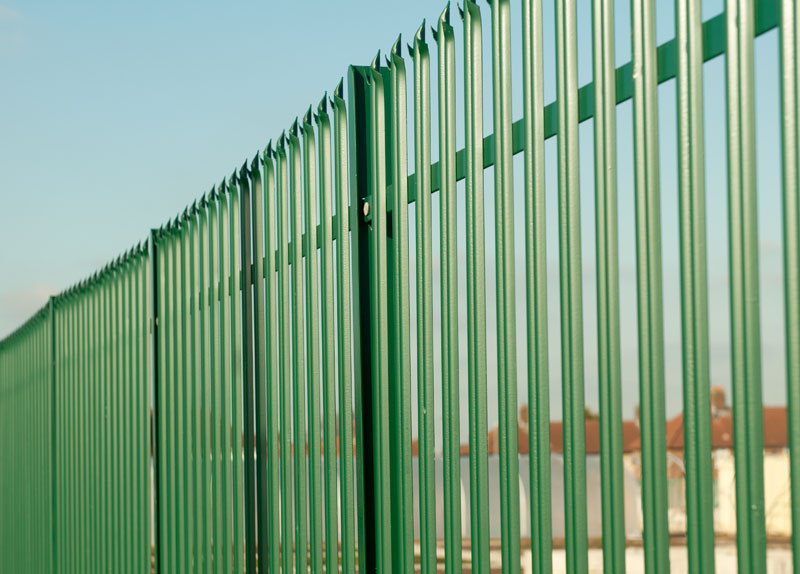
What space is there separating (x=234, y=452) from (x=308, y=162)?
1269 millimetres

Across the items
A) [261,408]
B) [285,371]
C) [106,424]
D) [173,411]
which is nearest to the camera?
[285,371]

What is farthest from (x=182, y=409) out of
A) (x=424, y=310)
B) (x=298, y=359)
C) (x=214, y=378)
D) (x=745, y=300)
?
(x=745, y=300)

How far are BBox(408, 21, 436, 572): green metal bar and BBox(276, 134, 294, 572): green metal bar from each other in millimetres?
1019

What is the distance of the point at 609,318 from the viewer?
2.11m

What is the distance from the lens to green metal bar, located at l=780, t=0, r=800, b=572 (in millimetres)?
1743

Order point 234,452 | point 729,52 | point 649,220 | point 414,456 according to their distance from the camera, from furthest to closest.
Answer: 1. point 234,452
2. point 414,456
3. point 649,220
4. point 729,52

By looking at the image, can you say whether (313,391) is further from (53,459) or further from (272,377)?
(53,459)

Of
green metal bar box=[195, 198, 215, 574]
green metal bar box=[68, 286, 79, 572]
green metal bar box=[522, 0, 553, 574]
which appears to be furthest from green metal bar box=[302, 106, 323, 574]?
green metal bar box=[68, 286, 79, 572]

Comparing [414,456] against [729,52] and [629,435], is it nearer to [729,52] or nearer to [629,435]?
[629,435]

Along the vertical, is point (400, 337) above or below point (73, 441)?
above

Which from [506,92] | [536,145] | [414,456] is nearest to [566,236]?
[536,145]

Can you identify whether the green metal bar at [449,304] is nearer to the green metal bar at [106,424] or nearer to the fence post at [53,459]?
the green metal bar at [106,424]

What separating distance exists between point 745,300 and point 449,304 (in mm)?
980

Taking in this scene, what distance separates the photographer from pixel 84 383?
6.92 metres
